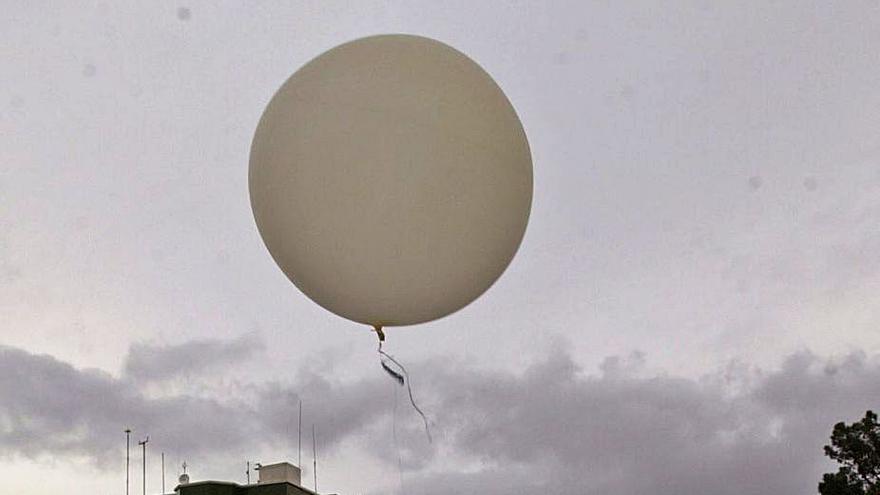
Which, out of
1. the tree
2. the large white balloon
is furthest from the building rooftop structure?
the large white balloon

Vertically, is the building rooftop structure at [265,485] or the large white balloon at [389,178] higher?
the building rooftop structure at [265,485]

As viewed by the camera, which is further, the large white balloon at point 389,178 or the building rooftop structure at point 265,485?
the building rooftop structure at point 265,485

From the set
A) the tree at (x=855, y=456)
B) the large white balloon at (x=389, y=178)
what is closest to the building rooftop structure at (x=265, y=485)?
the tree at (x=855, y=456)

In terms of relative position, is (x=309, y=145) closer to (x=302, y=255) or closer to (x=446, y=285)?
(x=302, y=255)

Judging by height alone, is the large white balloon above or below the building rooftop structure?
below

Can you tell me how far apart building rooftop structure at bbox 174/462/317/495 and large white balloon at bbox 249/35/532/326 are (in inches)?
1161

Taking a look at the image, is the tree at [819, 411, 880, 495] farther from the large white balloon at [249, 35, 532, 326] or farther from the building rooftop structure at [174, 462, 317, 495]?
the large white balloon at [249, 35, 532, 326]

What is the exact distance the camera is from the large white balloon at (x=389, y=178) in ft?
16.5

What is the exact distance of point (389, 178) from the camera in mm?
4992

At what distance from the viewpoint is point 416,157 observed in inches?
198

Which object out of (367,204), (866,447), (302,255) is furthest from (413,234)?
(866,447)

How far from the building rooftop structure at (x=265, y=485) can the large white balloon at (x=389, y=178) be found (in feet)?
96.8

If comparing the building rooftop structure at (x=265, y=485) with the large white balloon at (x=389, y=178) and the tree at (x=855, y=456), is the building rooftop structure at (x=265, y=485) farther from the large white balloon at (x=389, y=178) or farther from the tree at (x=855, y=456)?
the large white balloon at (x=389, y=178)

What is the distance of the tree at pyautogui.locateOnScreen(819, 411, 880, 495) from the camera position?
103 feet
